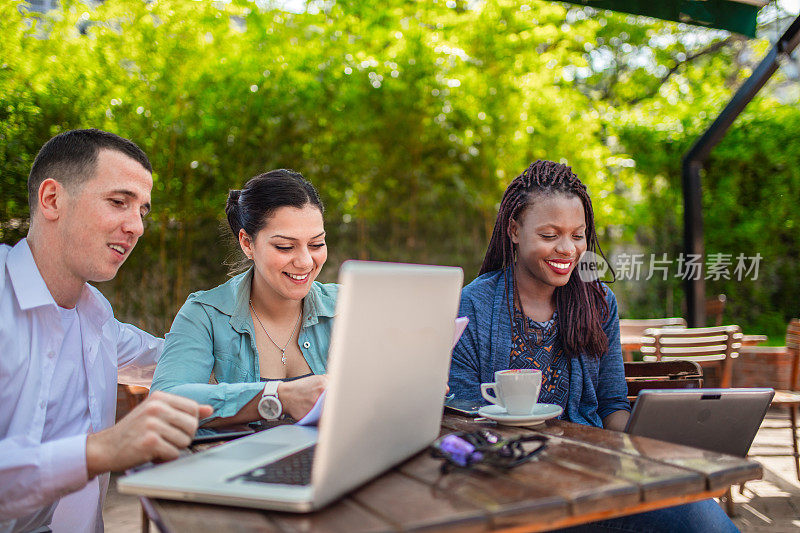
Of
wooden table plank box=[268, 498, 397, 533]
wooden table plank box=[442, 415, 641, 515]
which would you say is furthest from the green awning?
wooden table plank box=[268, 498, 397, 533]

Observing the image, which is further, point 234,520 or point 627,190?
point 627,190

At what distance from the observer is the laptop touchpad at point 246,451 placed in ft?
3.59

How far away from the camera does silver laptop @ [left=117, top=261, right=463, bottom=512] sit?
83cm

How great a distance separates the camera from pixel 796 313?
6793 millimetres

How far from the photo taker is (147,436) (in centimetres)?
106

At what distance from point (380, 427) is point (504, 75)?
476 centimetres

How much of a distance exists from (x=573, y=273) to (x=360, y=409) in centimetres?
139

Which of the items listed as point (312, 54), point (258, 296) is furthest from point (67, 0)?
point (258, 296)

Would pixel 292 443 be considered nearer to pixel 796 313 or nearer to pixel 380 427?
pixel 380 427

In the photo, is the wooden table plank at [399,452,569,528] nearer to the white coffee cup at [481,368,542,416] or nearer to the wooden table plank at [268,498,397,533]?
the wooden table plank at [268,498,397,533]

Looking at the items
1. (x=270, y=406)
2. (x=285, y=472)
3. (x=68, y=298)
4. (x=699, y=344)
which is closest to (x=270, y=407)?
(x=270, y=406)

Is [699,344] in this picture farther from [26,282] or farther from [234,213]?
[26,282]

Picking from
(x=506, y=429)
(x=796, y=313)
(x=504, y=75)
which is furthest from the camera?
(x=796, y=313)

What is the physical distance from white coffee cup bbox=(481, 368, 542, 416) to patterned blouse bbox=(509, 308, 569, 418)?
0.53 metres
